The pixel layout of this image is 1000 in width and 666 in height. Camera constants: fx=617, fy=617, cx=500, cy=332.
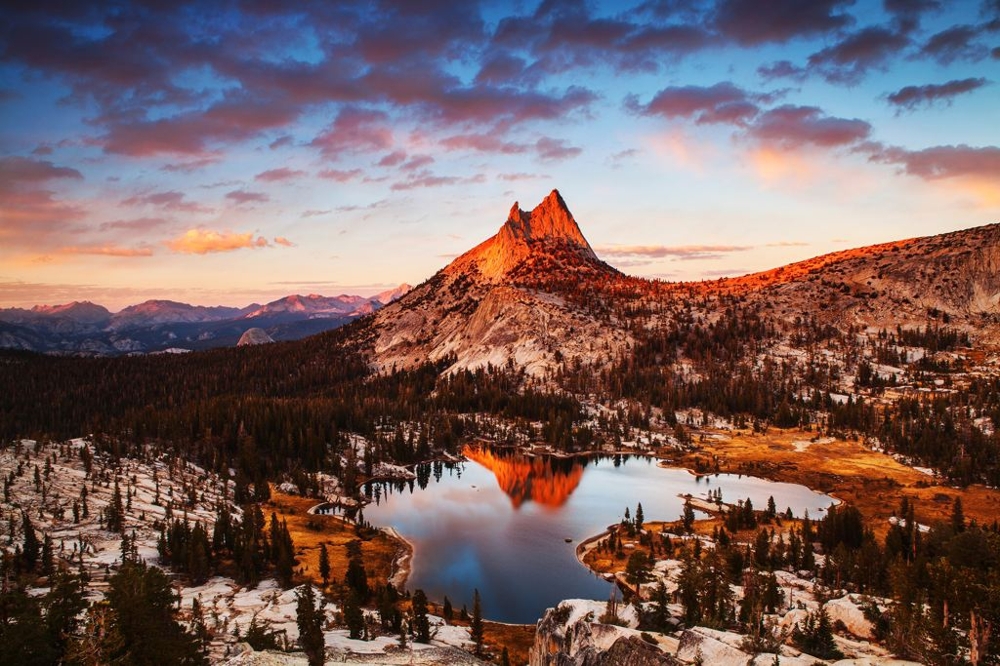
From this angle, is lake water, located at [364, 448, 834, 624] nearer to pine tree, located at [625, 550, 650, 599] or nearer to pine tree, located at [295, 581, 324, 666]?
pine tree, located at [625, 550, 650, 599]

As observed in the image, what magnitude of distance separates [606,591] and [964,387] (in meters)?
165

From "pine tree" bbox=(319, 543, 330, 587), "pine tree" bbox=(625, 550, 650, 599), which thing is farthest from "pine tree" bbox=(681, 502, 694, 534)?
"pine tree" bbox=(319, 543, 330, 587)

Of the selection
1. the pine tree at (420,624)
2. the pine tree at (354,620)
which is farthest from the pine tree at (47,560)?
the pine tree at (420,624)

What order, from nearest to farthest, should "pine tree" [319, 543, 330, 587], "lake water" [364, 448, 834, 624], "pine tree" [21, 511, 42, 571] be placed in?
1. "pine tree" [21, 511, 42, 571]
2. "pine tree" [319, 543, 330, 587]
3. "lake water" [364, 448, 834, 624]

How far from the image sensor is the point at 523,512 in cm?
11288

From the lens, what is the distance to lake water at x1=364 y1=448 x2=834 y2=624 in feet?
256

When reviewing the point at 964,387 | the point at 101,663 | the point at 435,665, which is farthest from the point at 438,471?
the point at 964,387

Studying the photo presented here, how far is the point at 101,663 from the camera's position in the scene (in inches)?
1266

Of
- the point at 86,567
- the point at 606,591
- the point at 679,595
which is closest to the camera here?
the point at 679,595

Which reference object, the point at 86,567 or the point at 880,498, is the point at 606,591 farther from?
the point at 880,498

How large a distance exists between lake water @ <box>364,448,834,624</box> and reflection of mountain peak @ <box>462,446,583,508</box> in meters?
0.23

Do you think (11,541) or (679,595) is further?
(11,541)

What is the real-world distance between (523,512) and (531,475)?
2927cm

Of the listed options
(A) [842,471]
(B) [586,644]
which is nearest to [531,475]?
(A) [842,471]
